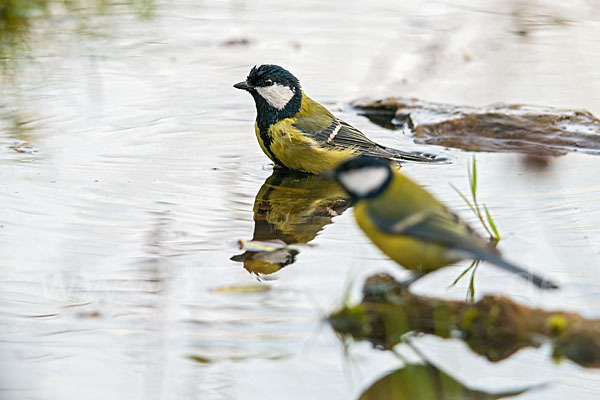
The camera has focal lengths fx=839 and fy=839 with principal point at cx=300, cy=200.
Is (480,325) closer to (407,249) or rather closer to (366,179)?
(407,249)

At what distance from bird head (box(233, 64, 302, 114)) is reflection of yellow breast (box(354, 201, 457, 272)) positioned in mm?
2725

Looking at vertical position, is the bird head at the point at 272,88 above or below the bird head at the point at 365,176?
below

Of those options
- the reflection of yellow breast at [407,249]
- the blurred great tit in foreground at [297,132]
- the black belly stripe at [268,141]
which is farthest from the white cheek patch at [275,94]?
the reflection of yellow breast at [407,249]

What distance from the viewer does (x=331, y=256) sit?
420 cm

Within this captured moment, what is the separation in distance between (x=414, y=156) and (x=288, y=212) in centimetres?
145

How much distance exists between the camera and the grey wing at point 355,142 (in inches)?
243

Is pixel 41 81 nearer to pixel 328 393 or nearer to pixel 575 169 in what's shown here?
pixel 575 169

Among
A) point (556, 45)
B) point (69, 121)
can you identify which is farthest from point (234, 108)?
point (556, 45)

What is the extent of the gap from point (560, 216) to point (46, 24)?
6642 mm

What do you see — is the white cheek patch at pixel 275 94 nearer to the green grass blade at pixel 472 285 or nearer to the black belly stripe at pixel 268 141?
the black belly stripe at pixel 268 141

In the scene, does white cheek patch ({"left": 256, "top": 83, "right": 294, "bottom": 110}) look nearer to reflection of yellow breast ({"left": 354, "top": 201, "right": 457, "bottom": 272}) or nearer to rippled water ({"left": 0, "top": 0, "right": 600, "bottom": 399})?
rippled water ({"left": 0, "top": 0, "right": 600, "bottom": 399})

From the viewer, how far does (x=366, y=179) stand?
11.9 feet

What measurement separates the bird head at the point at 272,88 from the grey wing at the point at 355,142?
0.71ft

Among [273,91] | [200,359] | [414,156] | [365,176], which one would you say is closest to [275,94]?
[273,91]
